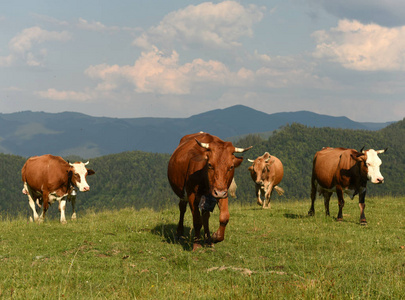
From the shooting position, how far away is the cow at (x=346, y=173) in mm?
14349

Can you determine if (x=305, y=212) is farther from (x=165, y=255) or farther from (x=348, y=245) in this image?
(x=165, y=255)

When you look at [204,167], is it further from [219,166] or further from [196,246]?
[196,246]

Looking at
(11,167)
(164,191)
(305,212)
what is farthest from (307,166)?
(305,212)

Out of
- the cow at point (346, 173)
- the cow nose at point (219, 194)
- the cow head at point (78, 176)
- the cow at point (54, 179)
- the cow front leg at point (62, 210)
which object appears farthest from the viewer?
the cow head at point (78, 176)

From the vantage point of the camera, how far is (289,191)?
461 feet

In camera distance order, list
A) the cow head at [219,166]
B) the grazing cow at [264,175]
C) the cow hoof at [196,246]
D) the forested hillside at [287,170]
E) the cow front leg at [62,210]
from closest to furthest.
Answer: the cow head at [219,166], the cow hoof at [196,246], the cow front leg at [62,210], the grazing cow at [264,175], the forested hillside at [287,170]

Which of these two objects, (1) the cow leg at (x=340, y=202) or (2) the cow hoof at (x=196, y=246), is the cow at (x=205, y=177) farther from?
(1) the cow leg at (x=340, y=202)

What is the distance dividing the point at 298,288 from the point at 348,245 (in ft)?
17.6

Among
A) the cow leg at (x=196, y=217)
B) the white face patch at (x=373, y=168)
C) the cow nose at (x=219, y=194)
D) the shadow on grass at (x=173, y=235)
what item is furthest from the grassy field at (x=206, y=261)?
the white face patch at (x=373, y=168)

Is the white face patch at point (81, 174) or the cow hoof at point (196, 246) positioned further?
the white face patch at point (81, 174)

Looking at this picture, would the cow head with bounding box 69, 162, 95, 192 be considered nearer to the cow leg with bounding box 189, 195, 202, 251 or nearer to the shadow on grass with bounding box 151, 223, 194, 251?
the shadow on grass with bounding box 151, 223, 194, 251

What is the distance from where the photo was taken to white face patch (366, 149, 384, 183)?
1407cm

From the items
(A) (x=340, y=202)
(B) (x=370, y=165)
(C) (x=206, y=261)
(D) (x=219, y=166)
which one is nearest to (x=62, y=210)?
(C) (x=206, y=261)

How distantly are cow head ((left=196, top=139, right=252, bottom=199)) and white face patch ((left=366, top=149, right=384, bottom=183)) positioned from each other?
6.98 meters
